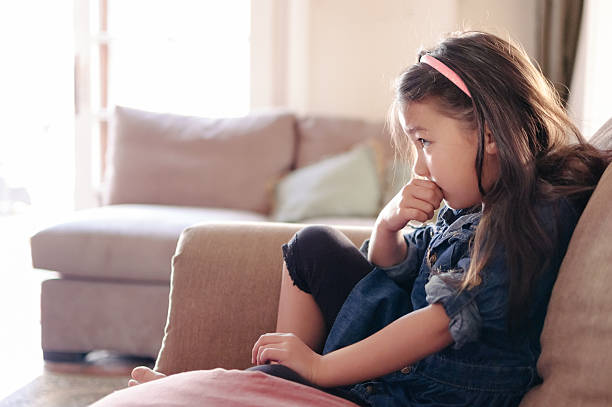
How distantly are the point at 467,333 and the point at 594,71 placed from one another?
190 centimetres

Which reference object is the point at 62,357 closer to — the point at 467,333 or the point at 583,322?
the point at 467,333

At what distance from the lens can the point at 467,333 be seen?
101cm

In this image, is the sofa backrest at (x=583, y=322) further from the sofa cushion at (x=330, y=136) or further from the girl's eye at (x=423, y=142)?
the sofa cushion at (x=330, y=136)

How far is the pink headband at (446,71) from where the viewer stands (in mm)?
1127

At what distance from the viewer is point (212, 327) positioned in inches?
54.9

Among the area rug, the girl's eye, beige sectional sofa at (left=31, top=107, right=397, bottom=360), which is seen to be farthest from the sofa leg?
the girl's eye

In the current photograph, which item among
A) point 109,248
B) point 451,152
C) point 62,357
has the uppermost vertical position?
point 451,152

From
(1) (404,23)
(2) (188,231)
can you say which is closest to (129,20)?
(1) (404,23)

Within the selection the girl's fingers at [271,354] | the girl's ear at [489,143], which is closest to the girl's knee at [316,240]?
the girl's fingers at [271,354]

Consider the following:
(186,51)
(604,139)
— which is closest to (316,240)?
(604,139)

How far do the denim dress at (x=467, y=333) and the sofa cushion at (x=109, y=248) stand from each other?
1371 millimetres

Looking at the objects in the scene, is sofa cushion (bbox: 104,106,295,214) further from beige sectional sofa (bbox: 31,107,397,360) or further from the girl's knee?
the girl's knee

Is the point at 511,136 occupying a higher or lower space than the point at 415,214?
higher

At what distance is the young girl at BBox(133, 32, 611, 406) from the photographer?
102cm
